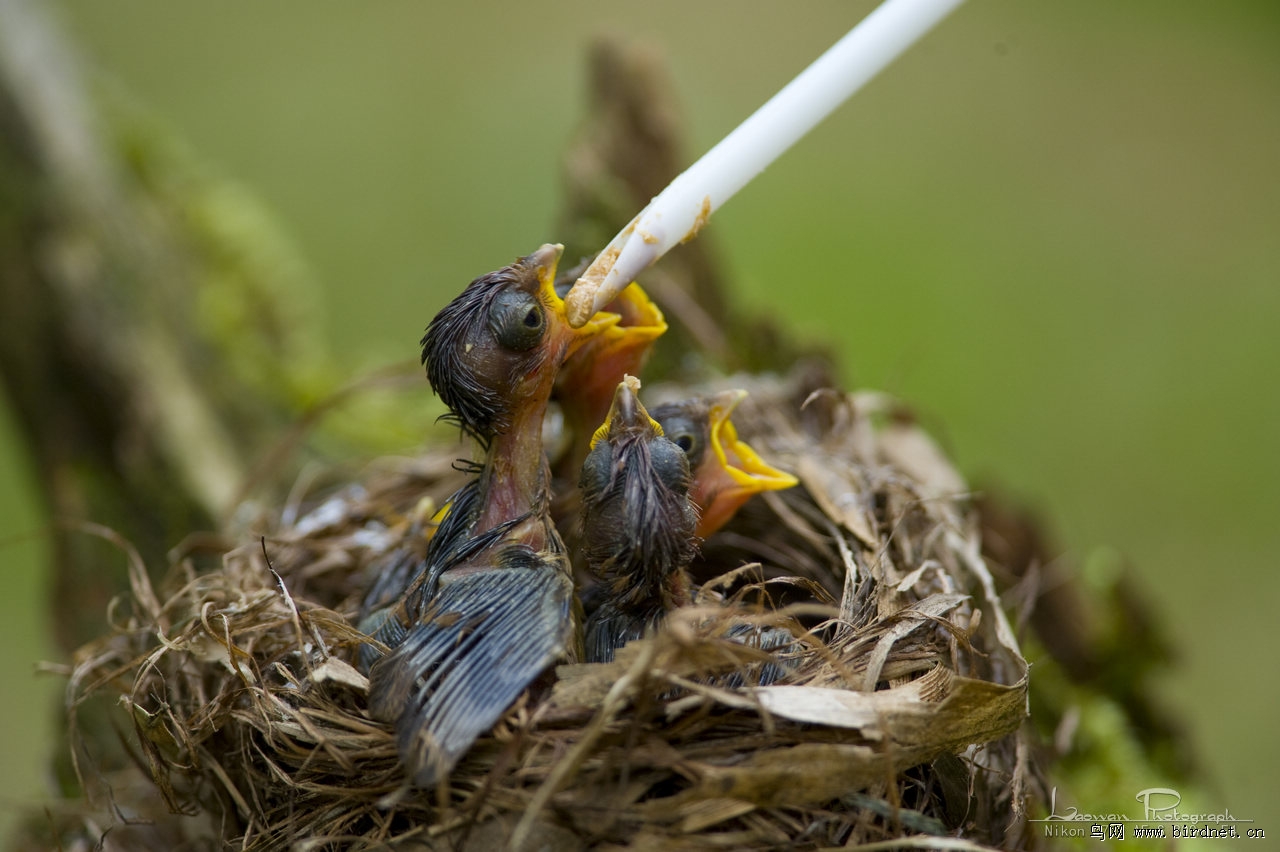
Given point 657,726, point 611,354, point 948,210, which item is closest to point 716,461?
point 611,354

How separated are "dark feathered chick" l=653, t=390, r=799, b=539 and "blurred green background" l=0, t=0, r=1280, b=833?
1.09 m

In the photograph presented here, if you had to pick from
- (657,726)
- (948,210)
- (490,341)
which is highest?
(490,341)

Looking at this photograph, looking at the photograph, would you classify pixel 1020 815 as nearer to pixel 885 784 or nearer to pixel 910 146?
pixel 885 784

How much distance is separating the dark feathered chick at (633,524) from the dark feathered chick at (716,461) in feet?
0.31

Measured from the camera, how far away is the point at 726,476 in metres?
0.76

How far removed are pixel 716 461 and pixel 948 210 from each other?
5.92 ft

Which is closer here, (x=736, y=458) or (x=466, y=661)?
(x=466, y=661)

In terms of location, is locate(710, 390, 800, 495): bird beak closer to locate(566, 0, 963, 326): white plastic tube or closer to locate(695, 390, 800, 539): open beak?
locate(695, 390, 800, 539): open beak

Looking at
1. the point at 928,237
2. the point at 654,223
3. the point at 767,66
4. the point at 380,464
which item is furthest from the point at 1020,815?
the point at 767,66

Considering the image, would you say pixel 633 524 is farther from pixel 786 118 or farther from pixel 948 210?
pixel 948 210

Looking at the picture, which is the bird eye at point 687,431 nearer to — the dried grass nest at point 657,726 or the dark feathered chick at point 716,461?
the dark feathered chick at point 716,461

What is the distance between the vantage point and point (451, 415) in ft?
2.35

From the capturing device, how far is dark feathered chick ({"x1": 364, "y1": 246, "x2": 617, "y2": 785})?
548 millimetres


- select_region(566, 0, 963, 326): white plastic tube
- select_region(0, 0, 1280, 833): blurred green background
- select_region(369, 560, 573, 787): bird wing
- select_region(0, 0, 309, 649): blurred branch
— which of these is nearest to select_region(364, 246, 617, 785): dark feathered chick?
select_region(369, 560, 573, 787): bird wing
